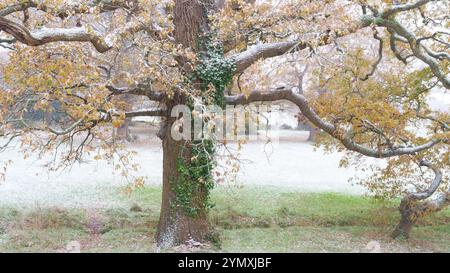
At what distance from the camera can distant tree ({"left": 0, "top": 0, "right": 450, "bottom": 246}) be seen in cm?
716

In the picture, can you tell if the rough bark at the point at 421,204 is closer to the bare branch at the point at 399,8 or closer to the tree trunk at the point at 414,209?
the tree trunk at the point at 414,209

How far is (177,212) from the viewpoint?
8.55 meters

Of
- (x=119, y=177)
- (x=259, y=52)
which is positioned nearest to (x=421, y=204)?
(x=259, y=52)

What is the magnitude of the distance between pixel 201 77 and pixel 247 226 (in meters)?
4.30

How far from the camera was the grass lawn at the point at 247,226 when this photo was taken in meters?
9.15

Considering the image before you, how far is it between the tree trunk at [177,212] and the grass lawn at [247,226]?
0.41m

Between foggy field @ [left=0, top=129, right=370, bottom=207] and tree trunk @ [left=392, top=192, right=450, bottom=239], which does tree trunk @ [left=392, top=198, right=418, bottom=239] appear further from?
foggy field @ [left=0, top=129, right=370, bottom=207]

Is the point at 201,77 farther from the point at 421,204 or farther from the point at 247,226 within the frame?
the point at 421,204

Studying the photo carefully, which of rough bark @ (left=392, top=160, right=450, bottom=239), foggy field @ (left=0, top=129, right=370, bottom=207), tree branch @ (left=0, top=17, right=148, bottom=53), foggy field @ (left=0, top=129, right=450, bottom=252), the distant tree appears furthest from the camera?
foggy field @ (left=0, top=129, right=370, bottom=207)

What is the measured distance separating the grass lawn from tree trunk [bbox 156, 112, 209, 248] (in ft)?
1.36

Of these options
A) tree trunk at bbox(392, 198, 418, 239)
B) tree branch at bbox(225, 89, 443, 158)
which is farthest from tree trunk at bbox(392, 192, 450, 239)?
tree branch at bbox(225, 89, 443, 158)

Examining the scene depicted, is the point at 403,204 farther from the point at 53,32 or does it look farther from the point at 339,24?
the point at 53,32

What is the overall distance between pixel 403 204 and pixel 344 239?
1.49m
